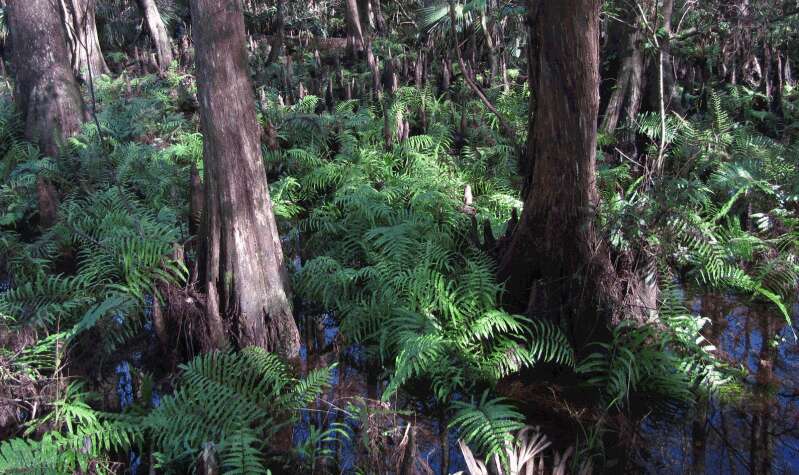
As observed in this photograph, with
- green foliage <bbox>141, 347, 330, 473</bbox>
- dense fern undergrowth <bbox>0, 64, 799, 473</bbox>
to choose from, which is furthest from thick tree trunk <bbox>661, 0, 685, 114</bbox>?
green foliage <bbox>141, 347, 330, 473</bbox>

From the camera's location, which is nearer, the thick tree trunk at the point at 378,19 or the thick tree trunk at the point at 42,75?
the thick tree trunk at the point at 42,75

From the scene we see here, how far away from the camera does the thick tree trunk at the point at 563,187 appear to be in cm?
415

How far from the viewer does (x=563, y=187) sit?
445 centimetres

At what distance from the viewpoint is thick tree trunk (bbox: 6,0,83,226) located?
28.1 ft

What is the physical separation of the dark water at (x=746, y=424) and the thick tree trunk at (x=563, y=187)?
95 cm

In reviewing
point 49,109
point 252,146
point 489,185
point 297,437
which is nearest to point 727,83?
point 489,185

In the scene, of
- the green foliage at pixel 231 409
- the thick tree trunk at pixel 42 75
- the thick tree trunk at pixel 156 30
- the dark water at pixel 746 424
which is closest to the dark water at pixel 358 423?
the green foliage at pixel 231 409

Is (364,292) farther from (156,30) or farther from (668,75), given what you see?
(156,30)

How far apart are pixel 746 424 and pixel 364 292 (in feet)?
9.54

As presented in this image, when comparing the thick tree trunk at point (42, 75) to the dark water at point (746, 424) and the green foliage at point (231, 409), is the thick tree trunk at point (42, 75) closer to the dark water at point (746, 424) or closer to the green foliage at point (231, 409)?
the green foliage at point (231, 409)

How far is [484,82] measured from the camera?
11156 millimetres

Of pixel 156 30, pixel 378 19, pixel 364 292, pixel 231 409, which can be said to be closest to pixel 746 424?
pixel 364 292

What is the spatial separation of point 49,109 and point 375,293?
639cm

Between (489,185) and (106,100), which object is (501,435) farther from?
(106,100)
